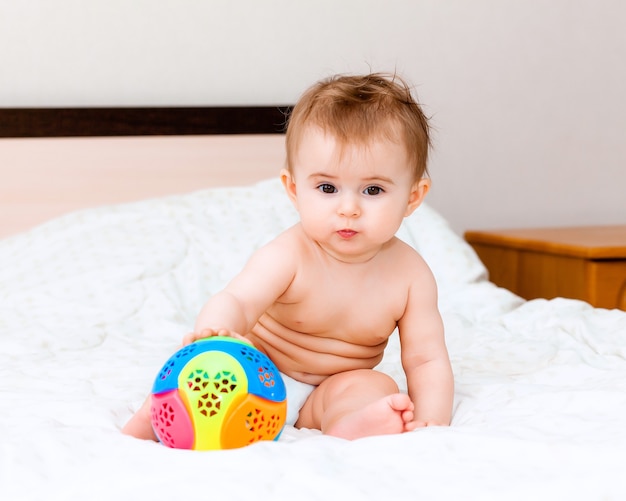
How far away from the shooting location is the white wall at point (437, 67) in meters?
2.25

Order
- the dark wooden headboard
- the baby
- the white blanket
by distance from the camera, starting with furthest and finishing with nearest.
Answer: the dark wooden headboard
the baby
the white blanket

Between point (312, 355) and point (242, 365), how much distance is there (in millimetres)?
290

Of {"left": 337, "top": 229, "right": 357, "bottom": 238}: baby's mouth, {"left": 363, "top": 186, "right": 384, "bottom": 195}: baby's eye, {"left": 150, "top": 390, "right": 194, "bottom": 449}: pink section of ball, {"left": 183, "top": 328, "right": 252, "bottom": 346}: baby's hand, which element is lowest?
{"left": 150, "top": 390, "right": 194, "bottom": 449}: pink section of ball

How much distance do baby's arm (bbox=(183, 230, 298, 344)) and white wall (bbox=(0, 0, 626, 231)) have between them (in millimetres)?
1290

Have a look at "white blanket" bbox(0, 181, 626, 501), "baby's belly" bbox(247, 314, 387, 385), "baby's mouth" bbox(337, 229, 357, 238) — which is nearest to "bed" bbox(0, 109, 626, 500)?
"white blanket" bbox(0, 181, 626, 501)

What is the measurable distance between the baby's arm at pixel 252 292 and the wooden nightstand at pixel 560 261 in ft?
3.76

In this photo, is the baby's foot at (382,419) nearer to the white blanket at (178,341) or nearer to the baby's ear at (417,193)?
the white blanket at (178,341)

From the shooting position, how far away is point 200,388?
818 millimetres

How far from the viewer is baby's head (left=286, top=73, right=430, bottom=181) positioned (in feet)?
3.22

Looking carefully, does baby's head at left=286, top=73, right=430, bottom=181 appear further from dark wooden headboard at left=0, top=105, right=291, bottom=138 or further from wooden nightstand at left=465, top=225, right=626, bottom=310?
dark wooden headboard at left=0, top=105, right=291, bottom=138

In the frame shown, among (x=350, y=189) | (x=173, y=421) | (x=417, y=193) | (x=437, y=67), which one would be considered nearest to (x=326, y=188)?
(x=350, y=189)

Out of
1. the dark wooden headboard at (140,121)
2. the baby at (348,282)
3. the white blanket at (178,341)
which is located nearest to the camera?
the white blanket at (178,341)

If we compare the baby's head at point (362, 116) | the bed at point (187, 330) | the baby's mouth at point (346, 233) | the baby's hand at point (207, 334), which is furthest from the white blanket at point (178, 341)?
the baby's head at point (362, 116)

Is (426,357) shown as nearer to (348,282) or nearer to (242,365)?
(348,282)
